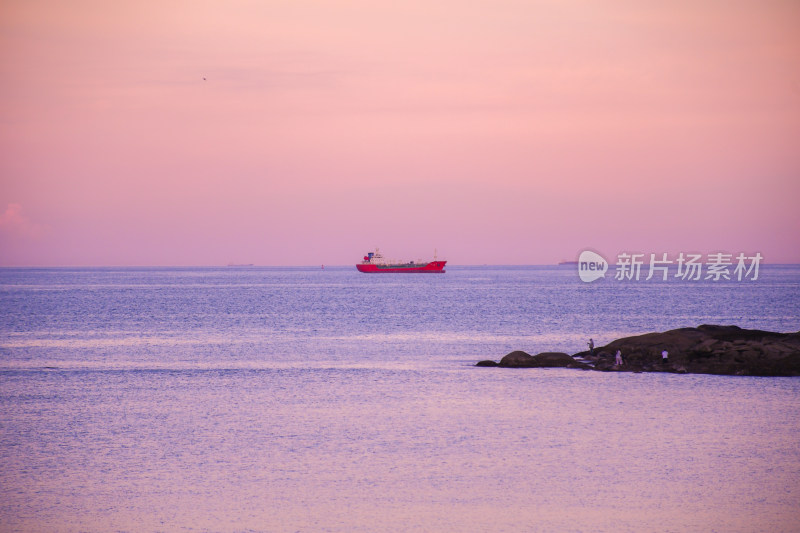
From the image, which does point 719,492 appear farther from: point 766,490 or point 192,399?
point 192,399

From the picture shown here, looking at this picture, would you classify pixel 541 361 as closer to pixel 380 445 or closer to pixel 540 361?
pixel 540 361

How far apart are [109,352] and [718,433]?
136 ft

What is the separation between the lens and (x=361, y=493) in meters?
20.3

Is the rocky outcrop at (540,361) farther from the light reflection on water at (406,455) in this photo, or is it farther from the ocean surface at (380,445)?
the light reflection on water at (406,455)

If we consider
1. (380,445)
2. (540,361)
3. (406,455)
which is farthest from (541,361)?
(406,455)

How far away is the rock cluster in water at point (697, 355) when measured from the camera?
40.7m

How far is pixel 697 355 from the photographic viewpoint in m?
43.0

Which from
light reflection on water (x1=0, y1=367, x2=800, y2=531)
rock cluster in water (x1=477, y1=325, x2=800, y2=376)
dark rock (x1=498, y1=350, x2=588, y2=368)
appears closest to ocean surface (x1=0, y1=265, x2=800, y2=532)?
light reflection on water (x1=0, y1=367, x2=800, y2=531)

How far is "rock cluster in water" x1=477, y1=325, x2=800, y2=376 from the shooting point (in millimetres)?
40656

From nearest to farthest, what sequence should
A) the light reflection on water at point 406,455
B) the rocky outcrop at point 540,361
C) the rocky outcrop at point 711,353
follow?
1. the light reflection on water at point 406,455
2. the rocky outcrop at point 711,353
3. the rocky outcrop at point 540,361

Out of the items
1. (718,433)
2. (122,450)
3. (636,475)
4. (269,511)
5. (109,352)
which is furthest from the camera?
(109,352)

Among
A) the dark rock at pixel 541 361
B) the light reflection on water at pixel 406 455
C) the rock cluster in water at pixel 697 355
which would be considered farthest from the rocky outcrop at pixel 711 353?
the light reflection on water at pixel 406 455

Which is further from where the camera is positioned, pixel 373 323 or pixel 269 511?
pixel 373 323

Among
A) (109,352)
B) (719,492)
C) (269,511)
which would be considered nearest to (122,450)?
(269,511)
